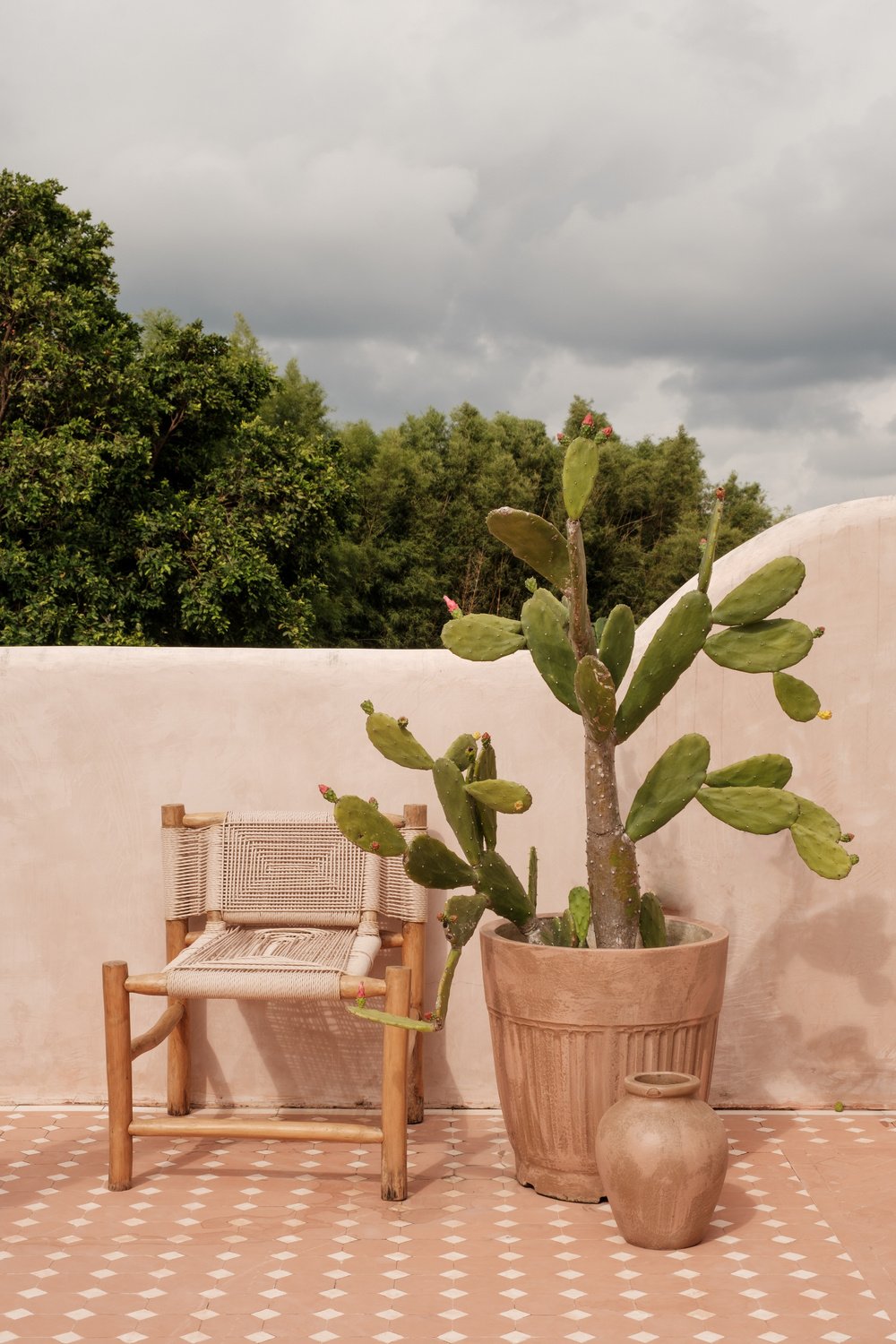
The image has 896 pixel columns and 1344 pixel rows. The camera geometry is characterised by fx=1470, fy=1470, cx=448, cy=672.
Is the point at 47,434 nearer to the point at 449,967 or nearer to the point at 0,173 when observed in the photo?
the point at 0,173

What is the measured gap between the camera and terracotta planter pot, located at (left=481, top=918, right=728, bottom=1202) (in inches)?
138

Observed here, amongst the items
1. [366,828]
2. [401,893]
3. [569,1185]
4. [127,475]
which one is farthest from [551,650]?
[127,475]

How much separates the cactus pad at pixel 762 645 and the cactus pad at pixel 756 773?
24 centimetres

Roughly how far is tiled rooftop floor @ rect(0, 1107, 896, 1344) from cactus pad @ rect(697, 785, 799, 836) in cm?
92

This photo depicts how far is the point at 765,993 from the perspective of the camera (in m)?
4.34

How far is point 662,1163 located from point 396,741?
3.82 feet

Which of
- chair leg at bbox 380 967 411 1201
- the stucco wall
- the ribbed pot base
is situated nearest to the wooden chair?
the stucco wall

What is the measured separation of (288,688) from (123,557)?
14.9m

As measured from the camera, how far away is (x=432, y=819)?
4.34 meters

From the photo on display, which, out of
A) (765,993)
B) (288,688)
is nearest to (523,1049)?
(765,993)

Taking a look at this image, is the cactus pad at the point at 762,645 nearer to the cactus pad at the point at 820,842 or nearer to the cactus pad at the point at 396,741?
the cactus pad at the point at 820,842

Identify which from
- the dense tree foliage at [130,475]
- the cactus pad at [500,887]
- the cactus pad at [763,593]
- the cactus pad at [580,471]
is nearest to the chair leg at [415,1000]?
the cactus pad at [500,887]

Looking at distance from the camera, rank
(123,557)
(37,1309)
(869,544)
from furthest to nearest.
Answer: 1. (123,557)
2. (869,544)
3. (37,1309)

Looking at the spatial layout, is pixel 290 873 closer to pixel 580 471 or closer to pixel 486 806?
pixel 486 806
